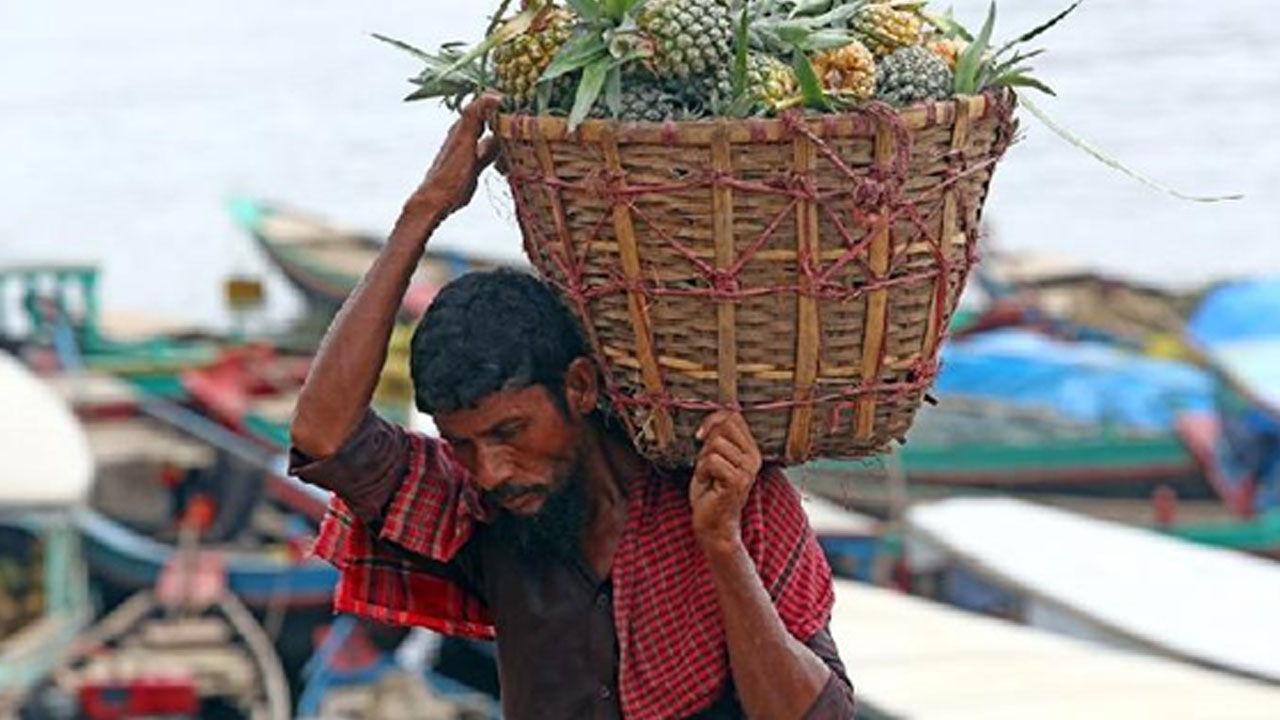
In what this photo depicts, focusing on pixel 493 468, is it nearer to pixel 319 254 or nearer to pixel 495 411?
pixel 495 411

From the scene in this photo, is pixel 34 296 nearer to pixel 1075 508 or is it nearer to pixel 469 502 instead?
pixel 1075 508

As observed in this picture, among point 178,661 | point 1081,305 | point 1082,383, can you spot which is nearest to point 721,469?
point 178,661

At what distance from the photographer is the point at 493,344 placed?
9.04 ft

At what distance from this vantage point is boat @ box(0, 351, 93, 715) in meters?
9.06

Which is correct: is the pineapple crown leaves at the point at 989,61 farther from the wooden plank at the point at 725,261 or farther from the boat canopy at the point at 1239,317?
the boat canopy at the point at 1239,317

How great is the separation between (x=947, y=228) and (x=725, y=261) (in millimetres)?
242

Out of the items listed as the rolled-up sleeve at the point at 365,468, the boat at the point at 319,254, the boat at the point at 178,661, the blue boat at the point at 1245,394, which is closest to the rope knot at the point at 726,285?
the rolled-up sleeve at the point at 365,468

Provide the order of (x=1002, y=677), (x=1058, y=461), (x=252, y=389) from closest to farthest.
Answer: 1. (x=1002, y=677)
2. (x=1058, y=461)
3. (x=252, y=389)

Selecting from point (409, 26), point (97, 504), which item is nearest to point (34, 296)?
point (97, 504)

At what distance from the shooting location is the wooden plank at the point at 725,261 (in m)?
2.50

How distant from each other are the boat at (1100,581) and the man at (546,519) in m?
3.78

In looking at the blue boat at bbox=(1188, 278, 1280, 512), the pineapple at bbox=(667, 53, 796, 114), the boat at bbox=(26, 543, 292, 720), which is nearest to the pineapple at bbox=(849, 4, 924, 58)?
the pineapple at bbox=(667, 53, 796, 114)

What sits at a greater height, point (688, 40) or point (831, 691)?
point (688, 40)

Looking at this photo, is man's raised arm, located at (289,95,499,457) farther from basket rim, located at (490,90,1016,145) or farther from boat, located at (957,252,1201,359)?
boat, located at (957,252,1201,359)
